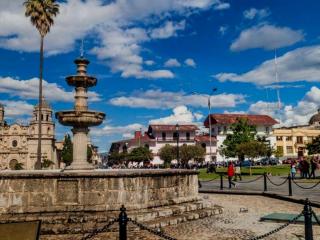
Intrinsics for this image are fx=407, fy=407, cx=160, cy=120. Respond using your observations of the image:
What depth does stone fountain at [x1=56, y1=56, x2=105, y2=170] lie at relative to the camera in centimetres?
1349

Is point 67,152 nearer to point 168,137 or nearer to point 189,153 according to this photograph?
point 168,137

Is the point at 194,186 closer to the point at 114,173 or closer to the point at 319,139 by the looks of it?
the point at 114,173

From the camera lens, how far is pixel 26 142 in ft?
379

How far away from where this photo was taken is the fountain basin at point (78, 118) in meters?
13.5

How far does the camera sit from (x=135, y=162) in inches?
3324

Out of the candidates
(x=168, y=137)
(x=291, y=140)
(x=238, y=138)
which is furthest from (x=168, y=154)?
(x=291, y=140)

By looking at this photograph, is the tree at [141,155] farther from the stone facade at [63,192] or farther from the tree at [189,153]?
the stone facade at [63,192]

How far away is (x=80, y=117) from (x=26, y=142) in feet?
355

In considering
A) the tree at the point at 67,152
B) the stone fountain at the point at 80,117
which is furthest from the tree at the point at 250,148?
the tree at the point at 67,152

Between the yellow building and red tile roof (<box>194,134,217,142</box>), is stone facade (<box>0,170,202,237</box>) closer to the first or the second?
red tile roof (<box>194,134,217,142</box>)

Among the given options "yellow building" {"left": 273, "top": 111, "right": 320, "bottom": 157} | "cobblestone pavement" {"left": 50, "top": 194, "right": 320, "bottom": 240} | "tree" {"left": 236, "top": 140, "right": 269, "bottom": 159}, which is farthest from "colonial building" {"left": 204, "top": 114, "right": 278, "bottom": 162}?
"cobblestone pavement" {"left": 50, "top": 194, "right": 320, "bottom": 240}

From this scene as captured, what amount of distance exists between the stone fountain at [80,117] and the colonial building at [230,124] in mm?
74832

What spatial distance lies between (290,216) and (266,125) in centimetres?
8750

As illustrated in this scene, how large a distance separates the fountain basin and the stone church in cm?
9936
